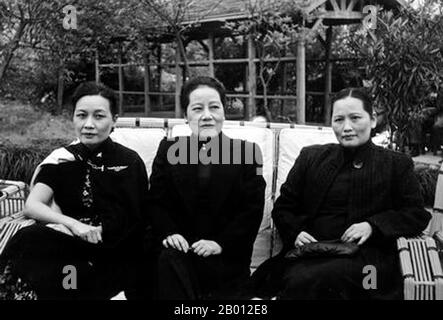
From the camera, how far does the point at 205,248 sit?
259 cm

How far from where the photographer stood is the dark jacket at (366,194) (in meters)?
2.63

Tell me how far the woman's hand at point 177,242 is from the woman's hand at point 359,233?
768mm

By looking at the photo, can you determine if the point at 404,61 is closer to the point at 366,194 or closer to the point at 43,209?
the point at 366,194

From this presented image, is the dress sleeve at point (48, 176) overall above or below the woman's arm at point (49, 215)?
above

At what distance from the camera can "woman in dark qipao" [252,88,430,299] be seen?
8.12 feet

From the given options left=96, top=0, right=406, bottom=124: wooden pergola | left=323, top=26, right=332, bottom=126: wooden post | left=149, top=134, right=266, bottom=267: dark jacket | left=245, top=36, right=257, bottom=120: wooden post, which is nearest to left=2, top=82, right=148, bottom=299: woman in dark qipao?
left=149, top=134, right=266, bottom=267: dark jacket

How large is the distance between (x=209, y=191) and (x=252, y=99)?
6856 millimetres

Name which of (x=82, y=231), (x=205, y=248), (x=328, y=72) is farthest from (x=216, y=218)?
(x=328, y=72)

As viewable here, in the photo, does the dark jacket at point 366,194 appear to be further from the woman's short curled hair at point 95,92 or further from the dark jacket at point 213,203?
the woman's short curled hair at point 95,92

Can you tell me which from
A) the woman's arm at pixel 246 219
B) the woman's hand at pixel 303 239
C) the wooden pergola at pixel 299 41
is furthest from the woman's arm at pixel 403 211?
the wooden pergola at pixel 299 41

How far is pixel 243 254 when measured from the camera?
2738mm

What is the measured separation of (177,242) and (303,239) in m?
0.62

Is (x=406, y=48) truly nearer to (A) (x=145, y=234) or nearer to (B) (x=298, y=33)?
(B) (x=298, y=33)
